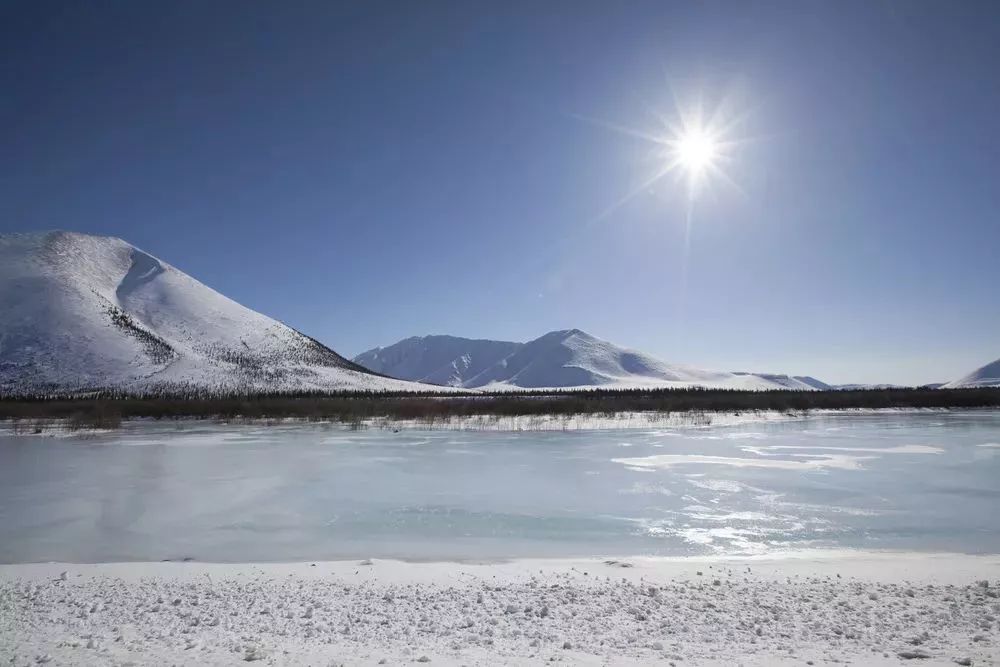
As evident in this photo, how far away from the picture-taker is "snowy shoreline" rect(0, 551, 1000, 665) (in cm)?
538

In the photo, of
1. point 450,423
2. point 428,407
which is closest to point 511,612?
point 450,423

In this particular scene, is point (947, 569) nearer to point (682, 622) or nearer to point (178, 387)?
point (682, 622)

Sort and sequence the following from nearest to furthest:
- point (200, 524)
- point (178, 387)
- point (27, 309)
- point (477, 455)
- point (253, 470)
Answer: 1. point (200, 524)
2. point (253, 470)
3. point (477, 455)
4. point (178, 387)
5. point (27, 309)

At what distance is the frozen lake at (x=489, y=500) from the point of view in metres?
9.67

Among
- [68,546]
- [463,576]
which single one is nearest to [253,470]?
[68,546]

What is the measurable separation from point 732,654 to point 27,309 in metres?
120

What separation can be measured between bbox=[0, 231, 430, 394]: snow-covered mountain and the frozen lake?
225ft

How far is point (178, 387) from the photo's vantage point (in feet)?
265

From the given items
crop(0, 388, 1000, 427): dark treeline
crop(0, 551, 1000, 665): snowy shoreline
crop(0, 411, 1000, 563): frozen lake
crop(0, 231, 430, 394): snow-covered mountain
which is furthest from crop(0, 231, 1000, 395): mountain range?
crop(0, 551, 1000, 665): snowy shoreline

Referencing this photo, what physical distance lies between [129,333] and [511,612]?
356 ft

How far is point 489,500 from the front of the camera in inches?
525

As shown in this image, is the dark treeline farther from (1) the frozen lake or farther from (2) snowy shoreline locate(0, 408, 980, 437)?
(1) the frozen lake

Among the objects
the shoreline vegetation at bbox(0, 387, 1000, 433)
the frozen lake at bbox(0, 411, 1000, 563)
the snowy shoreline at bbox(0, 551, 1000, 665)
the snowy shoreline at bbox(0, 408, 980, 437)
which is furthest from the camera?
the shoreline vegetation at bbox(0, 387, 1000, 433)

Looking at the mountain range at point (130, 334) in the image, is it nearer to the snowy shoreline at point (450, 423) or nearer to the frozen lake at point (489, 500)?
the snowy shoreline at point (450, 423)
